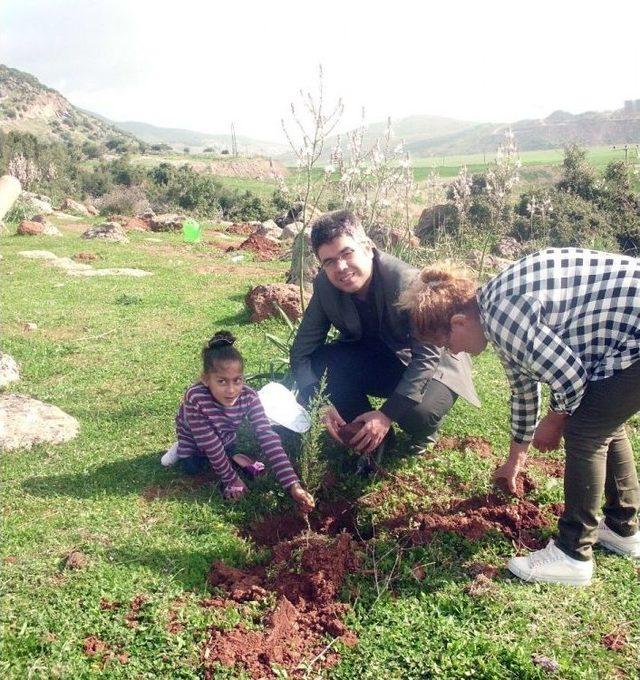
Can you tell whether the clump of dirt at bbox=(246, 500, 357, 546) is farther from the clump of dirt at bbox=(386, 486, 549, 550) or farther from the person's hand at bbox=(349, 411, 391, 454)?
the person's hand at bbox=(349, 411, 391, 454)

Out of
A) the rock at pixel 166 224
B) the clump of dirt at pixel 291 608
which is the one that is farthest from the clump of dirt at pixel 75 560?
the rock at pixel 166 224

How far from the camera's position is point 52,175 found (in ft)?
85.6

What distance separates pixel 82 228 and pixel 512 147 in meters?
12.9

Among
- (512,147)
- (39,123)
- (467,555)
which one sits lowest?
(467,555)

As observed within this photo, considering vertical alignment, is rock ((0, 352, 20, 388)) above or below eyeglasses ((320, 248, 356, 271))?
below

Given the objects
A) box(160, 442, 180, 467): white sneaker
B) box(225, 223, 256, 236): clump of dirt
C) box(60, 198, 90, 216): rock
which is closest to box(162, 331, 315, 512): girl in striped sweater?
box(160, 442, 180, 467): white sneaker

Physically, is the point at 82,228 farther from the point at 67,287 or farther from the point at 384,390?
the point at 384,390

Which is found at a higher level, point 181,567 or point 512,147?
point 512,147

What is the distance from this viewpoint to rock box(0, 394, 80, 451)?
13.1ft

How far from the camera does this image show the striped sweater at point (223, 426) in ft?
10.9

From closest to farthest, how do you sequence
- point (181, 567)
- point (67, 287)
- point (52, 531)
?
point (181, 567), point (52, 531), point (67, 287)

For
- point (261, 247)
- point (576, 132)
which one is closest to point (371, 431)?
point (261, 247)

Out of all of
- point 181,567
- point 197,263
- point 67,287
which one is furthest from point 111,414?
point 197,263

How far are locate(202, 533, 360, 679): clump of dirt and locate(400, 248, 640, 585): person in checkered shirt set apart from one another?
839mm
